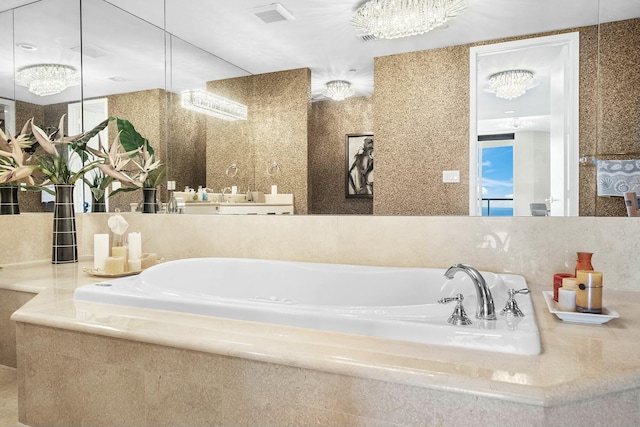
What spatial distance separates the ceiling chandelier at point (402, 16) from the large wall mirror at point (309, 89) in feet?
0.16

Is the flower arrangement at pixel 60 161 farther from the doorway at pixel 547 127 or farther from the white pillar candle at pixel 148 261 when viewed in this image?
the doorway at pixel 547 127

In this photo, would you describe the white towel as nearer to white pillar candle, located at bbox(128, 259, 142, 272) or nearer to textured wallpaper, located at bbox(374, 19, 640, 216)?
textured wallpaper, located at bbox(374, 19, 640, 216)

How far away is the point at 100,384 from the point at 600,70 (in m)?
2.37

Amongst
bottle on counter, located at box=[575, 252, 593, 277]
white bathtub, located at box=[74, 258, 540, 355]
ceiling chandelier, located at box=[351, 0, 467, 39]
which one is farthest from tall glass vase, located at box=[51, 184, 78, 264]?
bottle on counter, located at box=[575, 252, 593, 277]

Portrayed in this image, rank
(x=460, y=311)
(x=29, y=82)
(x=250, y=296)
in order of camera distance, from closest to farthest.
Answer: (x=460, y=311), (x=250, y=296), (x=29, y=82)

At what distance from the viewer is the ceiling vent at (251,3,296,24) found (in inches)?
95.7

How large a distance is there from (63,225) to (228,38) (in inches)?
62.0

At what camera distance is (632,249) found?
1.72 meters

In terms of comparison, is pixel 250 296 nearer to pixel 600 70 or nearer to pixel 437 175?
pixel 437 175

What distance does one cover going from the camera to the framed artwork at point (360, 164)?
7.13 feet

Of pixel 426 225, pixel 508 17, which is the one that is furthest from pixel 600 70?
pixel 426 225

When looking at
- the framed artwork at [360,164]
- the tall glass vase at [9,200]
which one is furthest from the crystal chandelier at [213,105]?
the tall glass vase at [9,200]

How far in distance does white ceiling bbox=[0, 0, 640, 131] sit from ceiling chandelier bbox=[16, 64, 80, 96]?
0.18 ft

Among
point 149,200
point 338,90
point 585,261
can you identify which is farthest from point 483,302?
point 149,200
